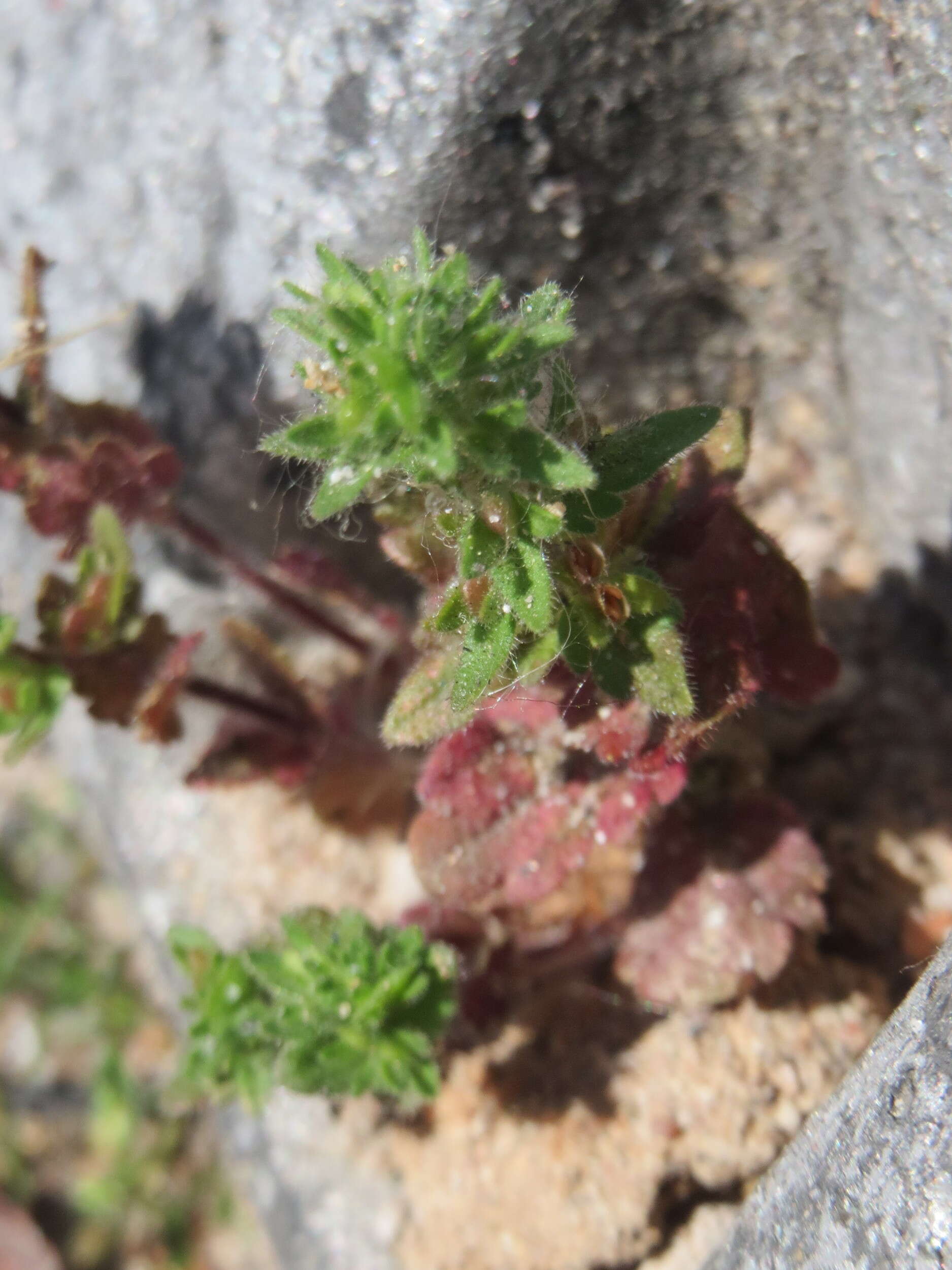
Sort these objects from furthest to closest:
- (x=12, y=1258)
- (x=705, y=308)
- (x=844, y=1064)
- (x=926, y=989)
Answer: (x=12, y=1258)
(x=705, y=308)
(x=844, y=1064)
(x=926, y=989)

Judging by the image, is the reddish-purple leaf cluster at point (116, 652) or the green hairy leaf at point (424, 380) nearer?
the green hairy leaf at point (424, 380)

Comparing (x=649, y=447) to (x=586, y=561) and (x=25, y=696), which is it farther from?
(x=25, y=696)

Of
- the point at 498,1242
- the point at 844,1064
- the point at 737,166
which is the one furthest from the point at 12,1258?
the point at 737,166

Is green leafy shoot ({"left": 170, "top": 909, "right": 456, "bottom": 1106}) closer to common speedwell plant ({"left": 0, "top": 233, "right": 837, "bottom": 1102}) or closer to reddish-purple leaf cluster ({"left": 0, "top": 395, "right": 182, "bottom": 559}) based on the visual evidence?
common speedwell plant ({"left": 0, "top": 233, "right": 837, "bottom": 1102})

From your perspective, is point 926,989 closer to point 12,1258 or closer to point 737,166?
point 737,166

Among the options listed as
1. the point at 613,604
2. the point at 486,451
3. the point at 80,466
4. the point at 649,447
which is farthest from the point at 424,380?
the point at 80,466

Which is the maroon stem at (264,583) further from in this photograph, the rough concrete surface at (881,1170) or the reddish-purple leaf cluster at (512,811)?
the rough concrete surface at (881,1170)

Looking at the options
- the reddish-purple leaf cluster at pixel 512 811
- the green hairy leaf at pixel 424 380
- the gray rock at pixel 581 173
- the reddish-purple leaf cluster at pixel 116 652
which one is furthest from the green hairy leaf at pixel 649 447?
the reddish-purple leaf cluster at pixel 116 652
